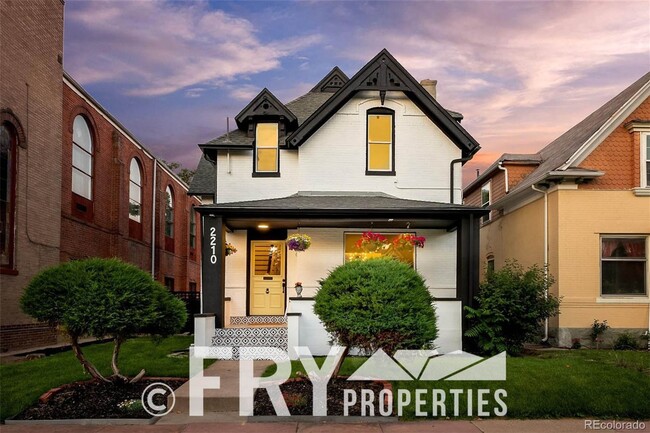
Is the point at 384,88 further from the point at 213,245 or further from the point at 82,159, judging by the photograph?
the point at 82,159

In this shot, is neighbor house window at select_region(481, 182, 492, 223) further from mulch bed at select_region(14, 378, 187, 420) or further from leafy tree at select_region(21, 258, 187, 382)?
leafy tree at select_region(21, 258, 187, 382)

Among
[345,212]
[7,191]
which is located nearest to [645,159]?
[345,212]

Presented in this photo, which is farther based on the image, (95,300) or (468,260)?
(468,260)

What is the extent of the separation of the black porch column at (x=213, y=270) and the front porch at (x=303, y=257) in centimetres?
2

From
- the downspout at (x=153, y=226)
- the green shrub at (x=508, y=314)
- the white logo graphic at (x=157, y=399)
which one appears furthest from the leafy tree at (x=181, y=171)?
the white logo graphic at (x=157, y=399)

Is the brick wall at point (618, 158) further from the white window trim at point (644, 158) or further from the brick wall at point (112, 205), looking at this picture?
the brick wall at point (112, 205)

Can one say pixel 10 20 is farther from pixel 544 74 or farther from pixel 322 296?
pixel 544 74

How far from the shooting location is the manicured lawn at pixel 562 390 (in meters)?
8.35

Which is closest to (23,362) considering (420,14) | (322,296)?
(322,296)

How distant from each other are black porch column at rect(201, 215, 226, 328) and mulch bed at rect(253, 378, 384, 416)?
4458mm

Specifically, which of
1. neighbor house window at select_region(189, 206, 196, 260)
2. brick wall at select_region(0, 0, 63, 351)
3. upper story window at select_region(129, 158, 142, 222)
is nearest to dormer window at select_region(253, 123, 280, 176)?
brick wall at select_region(0, 0, 63, 351)

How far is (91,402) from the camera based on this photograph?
8555mm

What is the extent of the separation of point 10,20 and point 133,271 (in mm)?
9204

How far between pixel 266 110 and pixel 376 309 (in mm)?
Result: 9167
